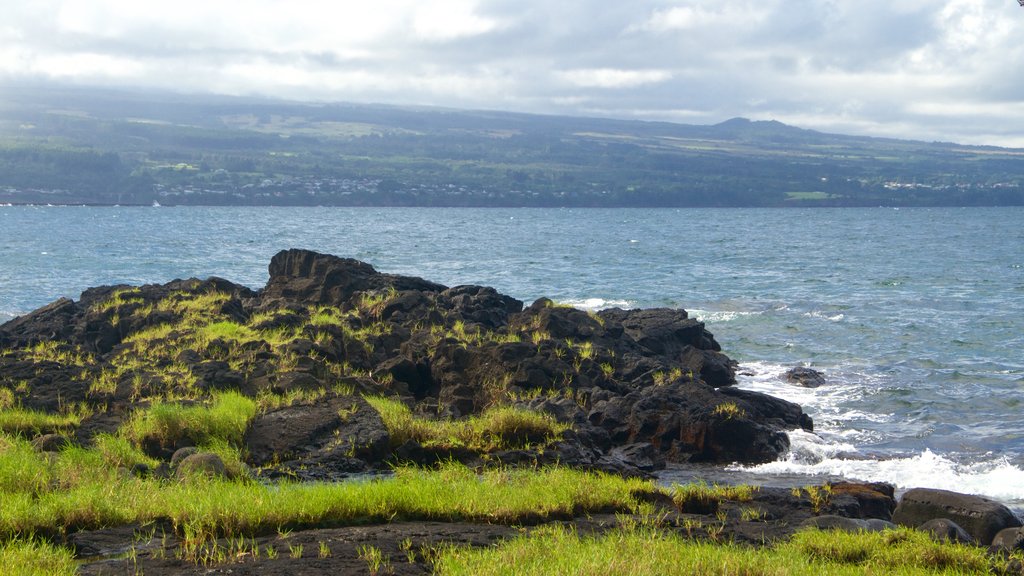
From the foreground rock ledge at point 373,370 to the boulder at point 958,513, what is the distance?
172 inches

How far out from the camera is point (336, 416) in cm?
1673

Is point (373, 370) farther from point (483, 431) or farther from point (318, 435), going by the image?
point (483, 431)

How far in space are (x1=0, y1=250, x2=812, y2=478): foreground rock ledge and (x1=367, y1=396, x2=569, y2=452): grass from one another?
238 mm

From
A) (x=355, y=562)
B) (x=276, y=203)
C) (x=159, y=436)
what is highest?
(x=355, y=562)

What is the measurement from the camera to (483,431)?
16703mm

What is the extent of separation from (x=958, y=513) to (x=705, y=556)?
208 inches

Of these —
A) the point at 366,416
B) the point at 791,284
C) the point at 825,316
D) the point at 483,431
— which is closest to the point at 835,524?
the point at 483,431

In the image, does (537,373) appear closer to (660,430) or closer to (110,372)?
(660,430)

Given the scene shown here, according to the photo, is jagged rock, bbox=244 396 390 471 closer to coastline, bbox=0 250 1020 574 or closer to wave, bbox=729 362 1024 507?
coastline, bbox=0 250 1020 574

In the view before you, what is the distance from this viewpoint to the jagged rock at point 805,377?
28.5 m

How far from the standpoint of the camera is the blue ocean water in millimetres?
22594

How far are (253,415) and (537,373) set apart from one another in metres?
6.12

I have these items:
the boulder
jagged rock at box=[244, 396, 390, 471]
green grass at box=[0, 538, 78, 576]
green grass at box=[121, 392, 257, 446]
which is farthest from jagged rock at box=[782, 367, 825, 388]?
green grass at box=[0, 538, 78, 576]

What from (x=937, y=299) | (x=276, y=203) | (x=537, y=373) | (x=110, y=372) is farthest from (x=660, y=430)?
(x=276, y=203)
